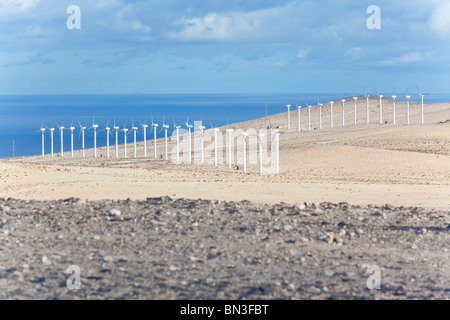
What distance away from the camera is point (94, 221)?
1842 cm

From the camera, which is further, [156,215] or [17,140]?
[17,140]

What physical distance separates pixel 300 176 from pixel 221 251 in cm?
2715

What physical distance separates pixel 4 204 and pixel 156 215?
5.97 meters

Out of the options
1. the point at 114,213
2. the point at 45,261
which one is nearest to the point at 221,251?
the point at 45,261

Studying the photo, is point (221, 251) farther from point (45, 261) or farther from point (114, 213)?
Result: point (114, 213)

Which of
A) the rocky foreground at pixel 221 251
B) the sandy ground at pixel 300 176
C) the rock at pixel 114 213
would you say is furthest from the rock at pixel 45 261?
the sandy ground at pixel 300 176

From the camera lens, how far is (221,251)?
1520 cm

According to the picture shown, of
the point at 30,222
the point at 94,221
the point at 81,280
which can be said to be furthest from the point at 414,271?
the point at 30,222

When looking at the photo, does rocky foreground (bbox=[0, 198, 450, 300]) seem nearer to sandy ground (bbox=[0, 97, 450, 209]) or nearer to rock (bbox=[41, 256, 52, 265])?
rock (bbox=[41, 256, 52, 265])

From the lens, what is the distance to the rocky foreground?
12.6m

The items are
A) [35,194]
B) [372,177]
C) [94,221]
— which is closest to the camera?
[94,221]

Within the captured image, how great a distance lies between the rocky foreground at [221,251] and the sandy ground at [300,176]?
5.47 meters
